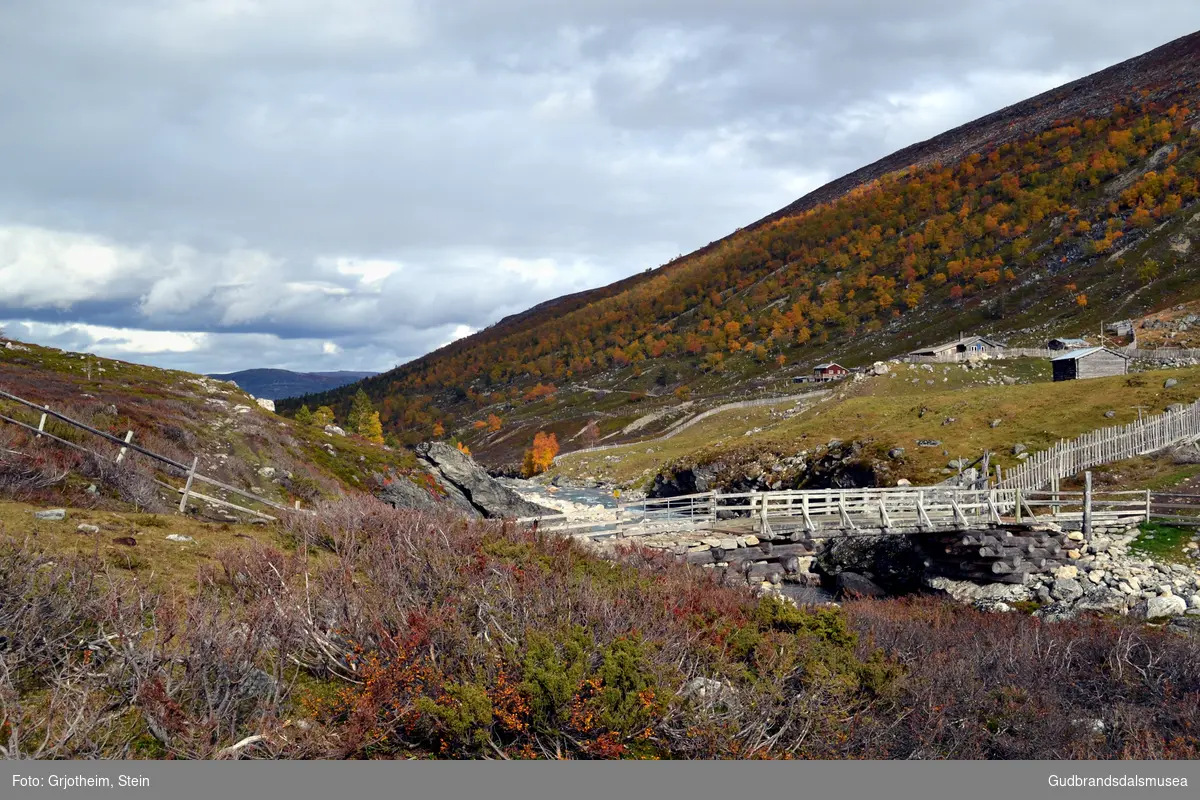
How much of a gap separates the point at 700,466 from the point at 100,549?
5189 centimetres

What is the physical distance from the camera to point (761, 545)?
2322cm

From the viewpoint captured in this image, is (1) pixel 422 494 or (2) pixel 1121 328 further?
(2) pixel 1121 328

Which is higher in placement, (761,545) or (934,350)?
(934,350)

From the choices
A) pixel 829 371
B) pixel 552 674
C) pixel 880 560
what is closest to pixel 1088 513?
pixel 880 560

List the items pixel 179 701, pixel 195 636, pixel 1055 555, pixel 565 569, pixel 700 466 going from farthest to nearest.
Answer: pixel 700 466 → pixel 1055 555 → pixel 565 569 → pixel 195 636 → pixel 179 701

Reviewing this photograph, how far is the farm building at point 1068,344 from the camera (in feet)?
299

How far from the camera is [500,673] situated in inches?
315

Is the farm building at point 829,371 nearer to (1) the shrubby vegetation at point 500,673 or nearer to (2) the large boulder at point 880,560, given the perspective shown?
(2) the large boulder at point 880,560

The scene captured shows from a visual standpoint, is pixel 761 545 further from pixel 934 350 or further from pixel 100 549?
pixel 934 350

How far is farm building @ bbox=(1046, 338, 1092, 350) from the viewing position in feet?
299

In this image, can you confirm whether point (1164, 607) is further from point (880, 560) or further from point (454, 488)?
point (454, 488)

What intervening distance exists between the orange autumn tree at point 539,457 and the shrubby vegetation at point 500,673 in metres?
96.9

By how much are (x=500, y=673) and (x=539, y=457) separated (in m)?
107
